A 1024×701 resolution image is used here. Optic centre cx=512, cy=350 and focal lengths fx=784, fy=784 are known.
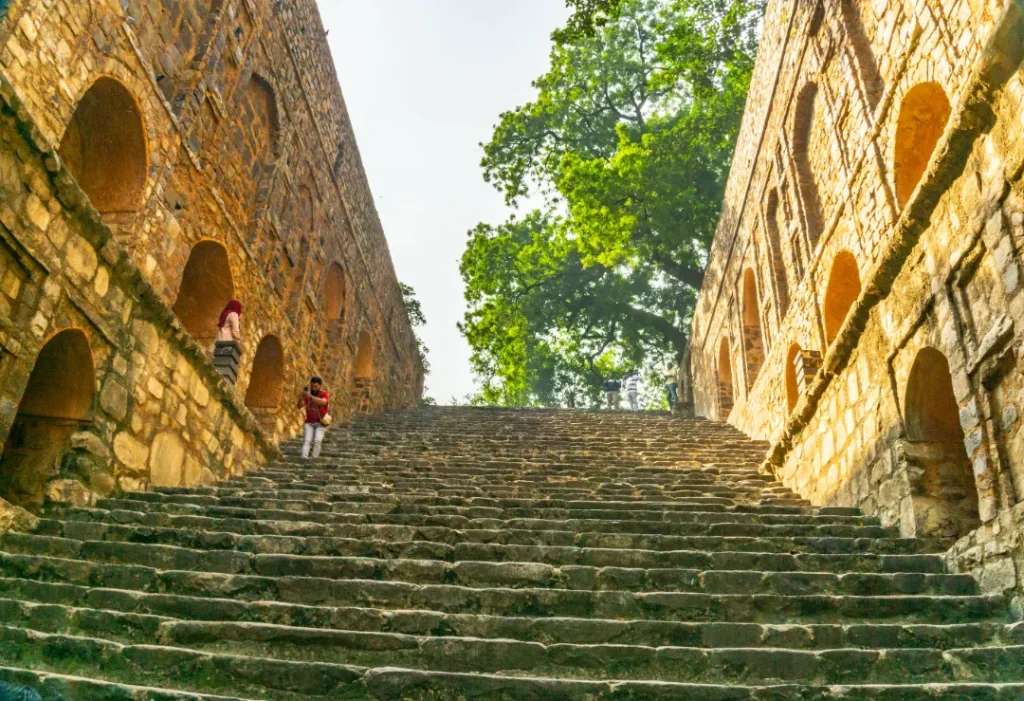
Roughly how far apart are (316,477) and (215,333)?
11.1 feet

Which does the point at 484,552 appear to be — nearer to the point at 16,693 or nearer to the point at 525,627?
the point at 525,627

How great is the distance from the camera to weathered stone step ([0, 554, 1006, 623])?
4086 mm

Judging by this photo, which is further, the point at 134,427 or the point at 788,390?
the point at 788,390

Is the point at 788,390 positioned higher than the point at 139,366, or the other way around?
the point at 788,390

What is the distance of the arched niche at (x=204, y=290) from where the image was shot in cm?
993

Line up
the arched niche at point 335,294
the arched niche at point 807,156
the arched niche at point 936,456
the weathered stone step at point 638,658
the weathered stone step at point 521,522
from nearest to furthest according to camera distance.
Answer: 1. the weathered stone step at point 638,658
2. the arched niche at point 936,456
3. the weathered stone step at point 521,522
4. the arched niche at point 807,156
5. the arched niche at point 335,294

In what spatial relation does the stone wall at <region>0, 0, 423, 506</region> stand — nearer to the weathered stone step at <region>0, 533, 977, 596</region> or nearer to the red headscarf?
the red headscarf

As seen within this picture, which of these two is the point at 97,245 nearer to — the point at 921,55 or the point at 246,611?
the point at 246,611

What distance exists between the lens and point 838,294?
9.23m

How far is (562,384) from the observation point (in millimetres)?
28719

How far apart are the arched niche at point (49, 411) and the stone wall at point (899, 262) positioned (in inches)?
225

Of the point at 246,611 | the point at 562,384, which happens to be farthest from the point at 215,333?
the point at 562,384

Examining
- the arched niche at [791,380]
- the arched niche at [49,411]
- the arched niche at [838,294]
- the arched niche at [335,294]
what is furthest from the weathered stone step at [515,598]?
the arched niche at [335,294]

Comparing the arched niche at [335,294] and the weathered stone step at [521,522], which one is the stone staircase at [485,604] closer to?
the weathered stone step at [521,522]
